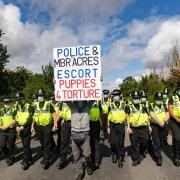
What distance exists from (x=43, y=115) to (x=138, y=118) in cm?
249

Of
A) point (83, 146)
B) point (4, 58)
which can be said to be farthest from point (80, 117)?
point (4, 58)

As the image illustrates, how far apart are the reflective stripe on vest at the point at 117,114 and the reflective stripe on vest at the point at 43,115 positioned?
5.34 ft

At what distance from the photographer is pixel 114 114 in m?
8.94

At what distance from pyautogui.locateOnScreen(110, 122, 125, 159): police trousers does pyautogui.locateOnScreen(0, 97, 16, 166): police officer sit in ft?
8.97

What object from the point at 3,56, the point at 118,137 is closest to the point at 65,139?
the point at 118,137

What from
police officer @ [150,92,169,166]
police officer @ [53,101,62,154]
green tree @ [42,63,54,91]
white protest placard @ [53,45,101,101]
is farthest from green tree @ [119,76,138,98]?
white protest placard @ [53,45,101,101]

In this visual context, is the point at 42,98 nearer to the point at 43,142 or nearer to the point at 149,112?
the point at 43,142

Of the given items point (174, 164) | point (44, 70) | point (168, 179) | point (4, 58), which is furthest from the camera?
point (4, 58)

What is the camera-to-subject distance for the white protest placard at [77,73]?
7.32 metres

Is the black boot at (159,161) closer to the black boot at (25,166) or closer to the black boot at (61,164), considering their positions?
the black boot at (61,164)

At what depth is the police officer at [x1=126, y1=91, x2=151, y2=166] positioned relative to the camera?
345 inches

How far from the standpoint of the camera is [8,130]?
30.6 ft

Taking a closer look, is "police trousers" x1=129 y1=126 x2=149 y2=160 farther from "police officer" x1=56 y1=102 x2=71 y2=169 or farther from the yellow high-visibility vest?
the yellow high-visibility vest

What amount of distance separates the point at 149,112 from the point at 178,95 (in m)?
0.91
